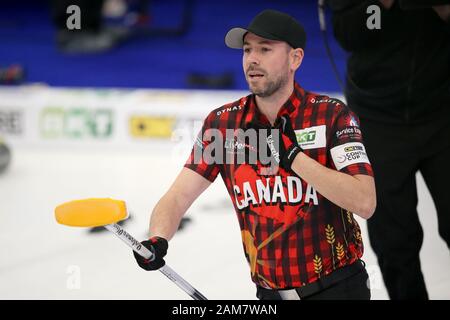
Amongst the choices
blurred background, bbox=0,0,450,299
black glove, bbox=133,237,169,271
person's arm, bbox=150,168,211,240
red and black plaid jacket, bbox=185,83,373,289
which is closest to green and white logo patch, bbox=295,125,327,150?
red and black plaid jacket, bbox=185,83,373,289

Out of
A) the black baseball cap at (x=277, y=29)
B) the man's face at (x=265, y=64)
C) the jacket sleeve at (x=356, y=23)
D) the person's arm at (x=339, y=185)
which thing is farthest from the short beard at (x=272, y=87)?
the jacket sleeve at (x=356, y=23)

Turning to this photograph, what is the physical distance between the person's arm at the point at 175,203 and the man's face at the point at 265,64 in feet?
1.30

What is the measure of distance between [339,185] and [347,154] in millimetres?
143

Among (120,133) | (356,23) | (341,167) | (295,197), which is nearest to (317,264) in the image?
(295,197)

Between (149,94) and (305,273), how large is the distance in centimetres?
300

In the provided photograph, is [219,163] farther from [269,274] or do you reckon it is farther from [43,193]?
[43,193]

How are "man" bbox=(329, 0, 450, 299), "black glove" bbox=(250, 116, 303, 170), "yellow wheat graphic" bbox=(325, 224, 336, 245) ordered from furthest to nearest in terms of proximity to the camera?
1. "man" bbox=(329, 0, 450, 299)
2. "yellow wheat graphic" bbox=(325, 224, 336, 245)
3. "black glove" bbox=(250, 116, 303, 170)

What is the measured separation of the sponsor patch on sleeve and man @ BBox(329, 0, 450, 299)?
580mm

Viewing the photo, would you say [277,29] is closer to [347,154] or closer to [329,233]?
[347,154]

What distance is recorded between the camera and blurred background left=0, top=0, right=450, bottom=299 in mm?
3535

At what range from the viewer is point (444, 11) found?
8.89 feet

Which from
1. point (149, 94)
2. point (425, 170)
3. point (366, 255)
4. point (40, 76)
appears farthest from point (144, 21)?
point (425, 170)

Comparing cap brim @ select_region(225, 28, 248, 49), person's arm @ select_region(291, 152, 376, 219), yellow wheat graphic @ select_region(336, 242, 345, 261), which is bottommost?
yellow wheat graphic @ select_region(336, 242, 345, 261)

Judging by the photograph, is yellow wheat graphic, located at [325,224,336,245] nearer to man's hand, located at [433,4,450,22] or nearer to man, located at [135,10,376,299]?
man, located at [135,10,376,299]
